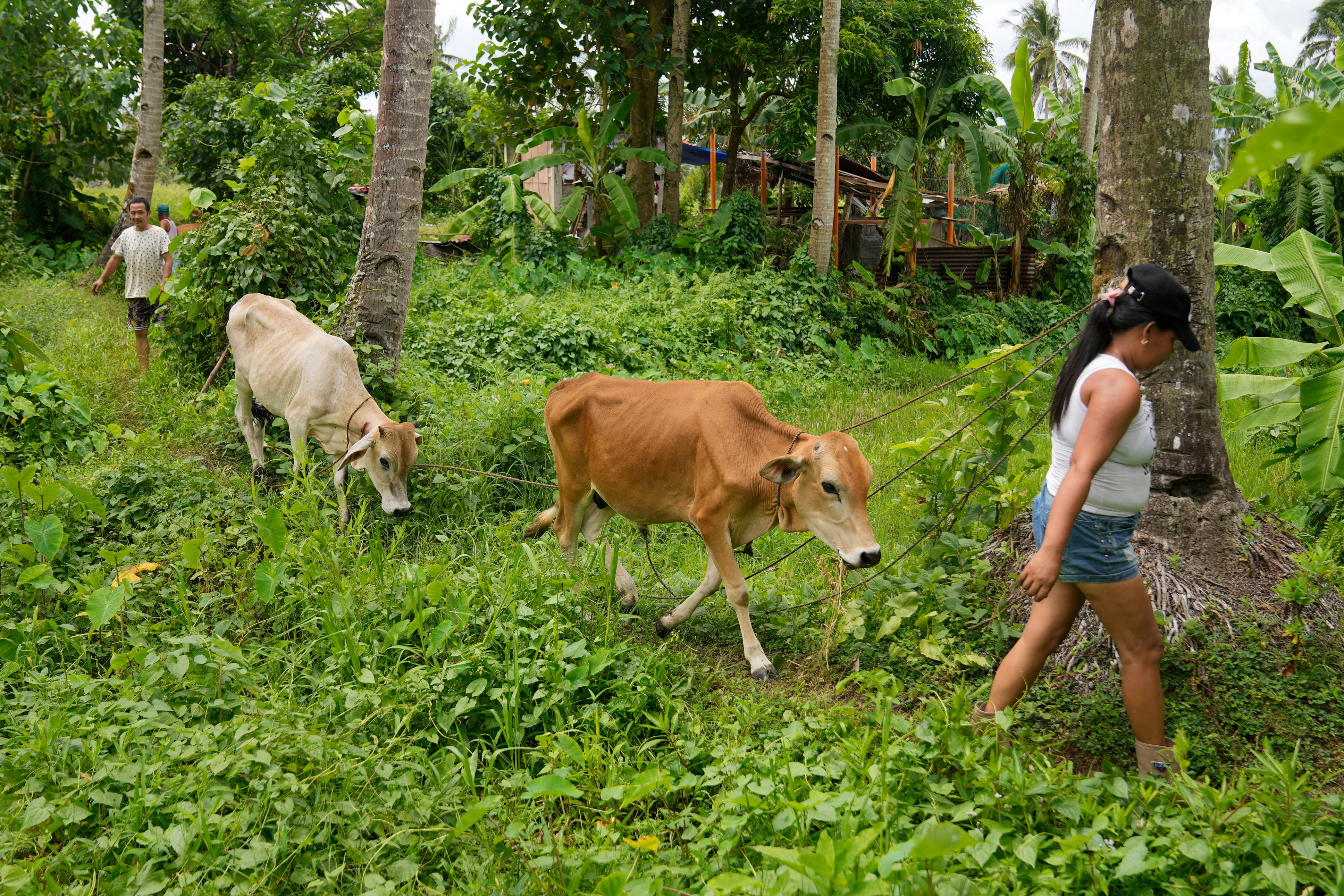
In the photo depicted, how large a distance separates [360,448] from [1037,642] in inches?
170

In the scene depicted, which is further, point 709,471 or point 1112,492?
point 709,471

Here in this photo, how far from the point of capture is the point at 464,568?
4852mm

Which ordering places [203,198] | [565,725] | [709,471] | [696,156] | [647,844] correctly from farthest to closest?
[696,156]
[203,198]
[709,471]
[565,725]
[647,844]

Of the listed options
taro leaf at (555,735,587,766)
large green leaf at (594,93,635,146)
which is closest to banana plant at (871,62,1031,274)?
large green leaf at (594,93,635,146)

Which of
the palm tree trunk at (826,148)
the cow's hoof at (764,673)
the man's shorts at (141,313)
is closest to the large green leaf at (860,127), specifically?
the palm tree trunk at (826,148)

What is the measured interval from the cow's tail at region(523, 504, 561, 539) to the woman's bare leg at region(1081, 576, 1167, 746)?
307 centimetres

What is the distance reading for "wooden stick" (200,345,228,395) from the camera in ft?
25.3

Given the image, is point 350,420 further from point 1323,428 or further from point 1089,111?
point 1089,111

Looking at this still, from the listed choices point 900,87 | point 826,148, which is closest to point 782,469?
point 826,148

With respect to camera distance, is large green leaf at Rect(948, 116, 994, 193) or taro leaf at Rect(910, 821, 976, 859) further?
large green leaf at Rect(948, 116, 994, 193)

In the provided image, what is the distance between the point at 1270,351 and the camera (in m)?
4.61

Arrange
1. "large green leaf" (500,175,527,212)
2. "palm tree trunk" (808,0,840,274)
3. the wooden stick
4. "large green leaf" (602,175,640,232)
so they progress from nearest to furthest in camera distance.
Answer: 1. the wooden stick
2. "palm tree trunk" (808,0,840,274)
3. "large green leaf" (500,175,527,212)
4. "large green leaf" (602,175,640,232)

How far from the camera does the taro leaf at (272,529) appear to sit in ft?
14.2

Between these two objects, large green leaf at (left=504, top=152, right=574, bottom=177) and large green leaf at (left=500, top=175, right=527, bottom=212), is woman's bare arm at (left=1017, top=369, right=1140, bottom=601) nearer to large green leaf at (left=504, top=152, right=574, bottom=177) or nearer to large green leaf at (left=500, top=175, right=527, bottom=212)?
large green leaf at (left=500, top=175, right=527, bottom=212)
